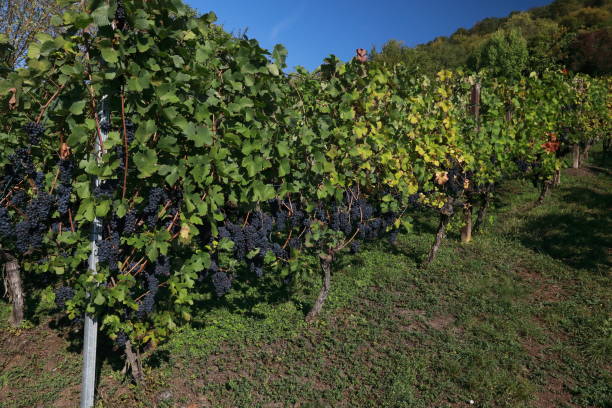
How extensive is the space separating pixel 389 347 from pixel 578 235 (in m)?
4.54

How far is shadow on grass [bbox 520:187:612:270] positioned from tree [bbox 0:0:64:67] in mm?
9643

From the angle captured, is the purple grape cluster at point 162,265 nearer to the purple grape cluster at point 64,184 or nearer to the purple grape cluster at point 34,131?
the purple grape cluster at point 64,184

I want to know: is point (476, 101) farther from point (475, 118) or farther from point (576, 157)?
point (576, 157)

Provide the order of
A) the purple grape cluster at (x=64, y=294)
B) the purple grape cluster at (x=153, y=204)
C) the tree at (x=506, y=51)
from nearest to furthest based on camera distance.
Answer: the purple grape cluster at (x=153, y=204), the purple grape cluster at (x=64, y=294), the tree at (x=506, y=51)

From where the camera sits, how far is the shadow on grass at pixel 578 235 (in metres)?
5.83

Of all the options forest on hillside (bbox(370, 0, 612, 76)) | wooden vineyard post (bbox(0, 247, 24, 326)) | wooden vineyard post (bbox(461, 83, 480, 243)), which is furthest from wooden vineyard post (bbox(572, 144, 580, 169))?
wooden vineyard post (bbox(0, 247, 24, 326))

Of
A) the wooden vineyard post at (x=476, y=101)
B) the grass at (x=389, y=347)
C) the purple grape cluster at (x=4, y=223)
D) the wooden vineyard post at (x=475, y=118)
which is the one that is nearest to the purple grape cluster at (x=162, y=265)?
the purple grape cluster at (x=4, y=223)

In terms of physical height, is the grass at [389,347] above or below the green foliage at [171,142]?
below

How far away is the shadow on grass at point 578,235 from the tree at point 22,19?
9643 mm

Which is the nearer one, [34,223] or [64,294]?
[34,223]

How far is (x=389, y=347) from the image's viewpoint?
153 inches

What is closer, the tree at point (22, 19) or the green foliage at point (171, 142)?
the green foliage at point (171, 142)

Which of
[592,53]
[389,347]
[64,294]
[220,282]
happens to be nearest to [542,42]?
[592,53]

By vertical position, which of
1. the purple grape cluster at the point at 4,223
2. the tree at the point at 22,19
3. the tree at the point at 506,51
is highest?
the tree at the point at 506,51
